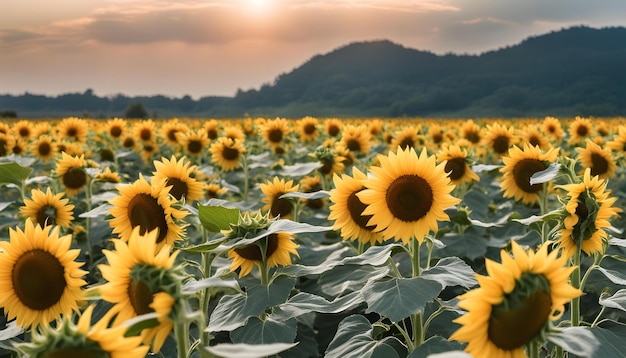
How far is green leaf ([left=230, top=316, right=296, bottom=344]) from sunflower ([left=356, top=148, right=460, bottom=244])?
2.00 ft

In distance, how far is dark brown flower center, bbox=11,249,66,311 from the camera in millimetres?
2411

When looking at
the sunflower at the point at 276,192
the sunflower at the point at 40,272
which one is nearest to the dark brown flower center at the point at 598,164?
the sunflower at the point at 276,192

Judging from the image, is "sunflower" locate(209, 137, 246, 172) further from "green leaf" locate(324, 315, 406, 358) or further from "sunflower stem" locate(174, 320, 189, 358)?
"sunflower stem" locate(174, 320, 189, 358)

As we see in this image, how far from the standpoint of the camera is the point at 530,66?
12019 centimetres

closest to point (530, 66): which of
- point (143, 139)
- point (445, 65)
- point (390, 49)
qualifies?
point (445, 65)

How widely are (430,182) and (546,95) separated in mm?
92781

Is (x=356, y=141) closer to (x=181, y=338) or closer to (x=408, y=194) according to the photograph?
(x=408, y=194)

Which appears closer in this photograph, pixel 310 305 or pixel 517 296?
pixel 517 296

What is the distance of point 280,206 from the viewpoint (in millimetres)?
4266

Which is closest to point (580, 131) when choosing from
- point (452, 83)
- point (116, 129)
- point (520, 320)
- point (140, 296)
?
point (116, 129)

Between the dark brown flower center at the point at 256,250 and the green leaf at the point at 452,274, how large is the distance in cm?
63

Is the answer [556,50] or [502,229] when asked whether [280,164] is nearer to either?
[502,229]

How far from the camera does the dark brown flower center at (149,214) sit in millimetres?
3010

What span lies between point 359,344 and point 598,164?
172 inches
